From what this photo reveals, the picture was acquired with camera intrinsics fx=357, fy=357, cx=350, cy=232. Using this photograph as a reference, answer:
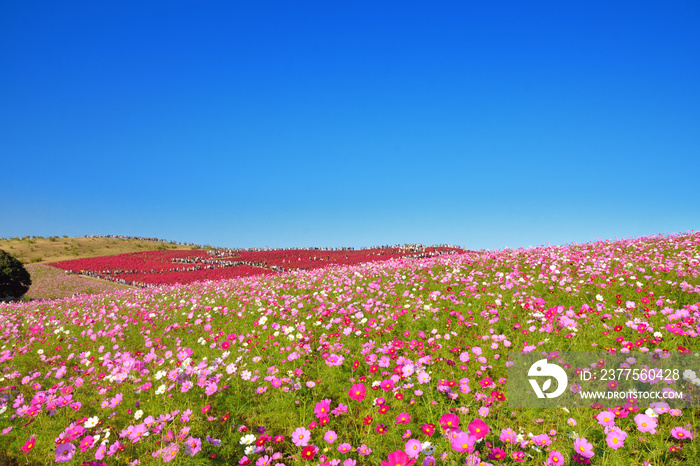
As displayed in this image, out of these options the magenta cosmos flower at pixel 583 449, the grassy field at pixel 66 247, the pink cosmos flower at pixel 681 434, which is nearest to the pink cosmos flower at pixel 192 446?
the magenta cosmos flower at pixel 583 449

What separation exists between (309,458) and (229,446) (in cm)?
87

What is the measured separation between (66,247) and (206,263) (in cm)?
2297

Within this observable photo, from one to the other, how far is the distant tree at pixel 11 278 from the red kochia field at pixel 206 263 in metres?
5.14

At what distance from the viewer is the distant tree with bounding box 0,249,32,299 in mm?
21594

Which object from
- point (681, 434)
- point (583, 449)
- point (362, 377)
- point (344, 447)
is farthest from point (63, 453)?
point (681, 434)

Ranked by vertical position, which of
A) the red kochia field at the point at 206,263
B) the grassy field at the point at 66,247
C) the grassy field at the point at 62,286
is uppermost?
the grassy field at the point at 66,247

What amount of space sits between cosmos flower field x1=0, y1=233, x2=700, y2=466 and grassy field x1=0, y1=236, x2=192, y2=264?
35061 mm

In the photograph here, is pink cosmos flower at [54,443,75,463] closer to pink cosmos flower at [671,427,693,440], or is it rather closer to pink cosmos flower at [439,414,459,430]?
pink cosmos flower at [439,414,459,430]

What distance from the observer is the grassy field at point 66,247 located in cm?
3731

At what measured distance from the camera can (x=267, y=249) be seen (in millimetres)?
37594

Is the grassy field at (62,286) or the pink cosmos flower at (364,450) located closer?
the pink cosmos flower at (364,450)

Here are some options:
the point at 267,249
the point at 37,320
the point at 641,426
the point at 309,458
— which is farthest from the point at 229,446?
the point at 267,249

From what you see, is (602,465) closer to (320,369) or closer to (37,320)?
(320,369)

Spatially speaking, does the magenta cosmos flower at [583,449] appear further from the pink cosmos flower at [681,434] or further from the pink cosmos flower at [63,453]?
the pink cosmos flower at [63,453]
